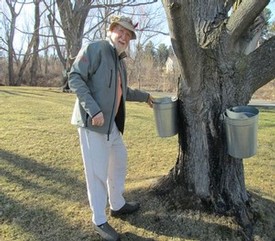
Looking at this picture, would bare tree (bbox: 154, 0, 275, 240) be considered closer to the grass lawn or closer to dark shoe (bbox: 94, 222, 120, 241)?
the grass lawn

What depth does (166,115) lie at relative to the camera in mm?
3268

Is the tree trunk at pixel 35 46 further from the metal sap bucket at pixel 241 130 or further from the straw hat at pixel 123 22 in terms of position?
the metal sap bucket at pixel 241 130

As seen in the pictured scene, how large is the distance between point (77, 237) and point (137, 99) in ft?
4.56

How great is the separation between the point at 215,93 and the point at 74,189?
79.1 inches

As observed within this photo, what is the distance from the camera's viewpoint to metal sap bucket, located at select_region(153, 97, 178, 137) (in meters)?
3.24

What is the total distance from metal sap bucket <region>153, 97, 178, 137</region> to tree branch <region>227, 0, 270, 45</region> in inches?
29.8

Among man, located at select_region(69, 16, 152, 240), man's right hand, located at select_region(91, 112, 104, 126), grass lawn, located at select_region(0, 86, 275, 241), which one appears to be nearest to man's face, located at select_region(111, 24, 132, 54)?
man, located at select_region(69, 16, 152, 240)

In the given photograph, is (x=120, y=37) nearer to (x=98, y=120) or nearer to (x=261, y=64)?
(x=98, y=120)

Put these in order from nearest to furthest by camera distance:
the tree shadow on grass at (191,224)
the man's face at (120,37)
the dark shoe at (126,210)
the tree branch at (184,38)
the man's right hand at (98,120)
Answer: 1. the tree branch at (184,38)
2. the man's right hand at (98,120)
3. the man's face at (120,37)
4. the tree shadow on grass at (191,224)
5. the dark shoe at (126,210)

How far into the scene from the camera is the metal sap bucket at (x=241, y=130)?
2.79m

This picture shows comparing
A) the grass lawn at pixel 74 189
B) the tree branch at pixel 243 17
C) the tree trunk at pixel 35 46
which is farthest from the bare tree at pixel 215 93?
the tree trunk at pixel 35 46

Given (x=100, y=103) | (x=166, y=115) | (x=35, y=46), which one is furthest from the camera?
(x=35, y=46)

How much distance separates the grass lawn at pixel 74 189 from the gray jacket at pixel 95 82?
105 cm

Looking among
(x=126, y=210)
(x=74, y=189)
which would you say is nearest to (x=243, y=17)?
(x=126, y=210)
